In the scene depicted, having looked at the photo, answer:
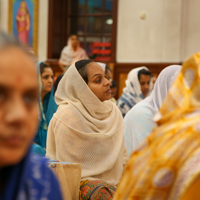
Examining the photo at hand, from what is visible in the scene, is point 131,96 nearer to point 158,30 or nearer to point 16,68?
point 158,30

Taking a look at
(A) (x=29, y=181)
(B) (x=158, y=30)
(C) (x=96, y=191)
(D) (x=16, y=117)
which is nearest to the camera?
(D) (x=16, y=117)

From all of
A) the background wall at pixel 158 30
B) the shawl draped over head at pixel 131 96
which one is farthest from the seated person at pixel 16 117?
the background wall at pixel 158 30

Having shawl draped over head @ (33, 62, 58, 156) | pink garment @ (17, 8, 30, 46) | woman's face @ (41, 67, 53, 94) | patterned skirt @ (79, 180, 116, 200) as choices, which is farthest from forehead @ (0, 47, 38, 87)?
pink garment @ (17, 8, 30, 46)

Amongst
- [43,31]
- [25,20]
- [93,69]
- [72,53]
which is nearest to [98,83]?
[93,69]

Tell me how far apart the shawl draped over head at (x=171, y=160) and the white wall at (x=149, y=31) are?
287 inches

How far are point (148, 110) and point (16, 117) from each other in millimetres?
2166

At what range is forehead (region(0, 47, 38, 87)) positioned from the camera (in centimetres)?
67

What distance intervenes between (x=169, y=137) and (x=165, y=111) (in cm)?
10

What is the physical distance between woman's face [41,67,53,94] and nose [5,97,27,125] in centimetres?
334

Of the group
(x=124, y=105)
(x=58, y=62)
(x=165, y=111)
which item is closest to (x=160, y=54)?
(x=58, y=62)

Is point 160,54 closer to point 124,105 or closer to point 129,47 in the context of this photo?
point 129,47

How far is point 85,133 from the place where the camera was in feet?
8.23

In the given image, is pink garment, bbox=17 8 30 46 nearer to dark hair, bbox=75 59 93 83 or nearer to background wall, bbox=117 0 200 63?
background wall, bbox=117 0 200 63

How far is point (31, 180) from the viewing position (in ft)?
2.61
